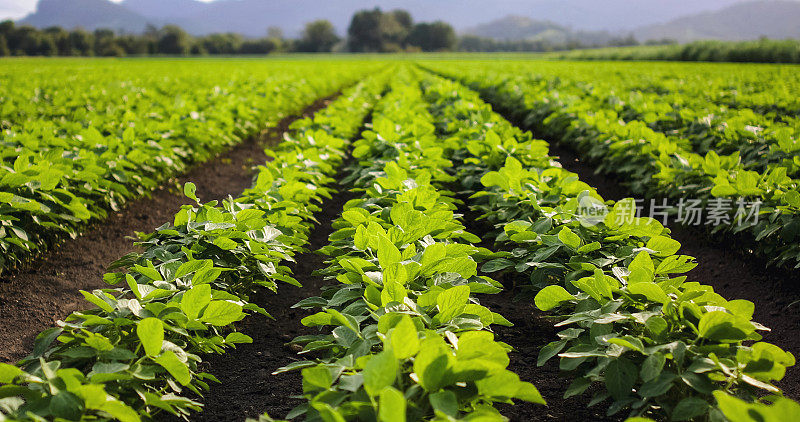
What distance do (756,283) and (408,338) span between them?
11.7 ft

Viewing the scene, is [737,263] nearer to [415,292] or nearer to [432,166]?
[432,166]

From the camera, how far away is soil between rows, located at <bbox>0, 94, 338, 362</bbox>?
320 cm

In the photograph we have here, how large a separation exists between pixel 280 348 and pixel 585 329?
1.64 meters

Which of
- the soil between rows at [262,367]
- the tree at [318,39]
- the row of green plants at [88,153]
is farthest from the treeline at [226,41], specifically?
the soil between rows at [262,367]

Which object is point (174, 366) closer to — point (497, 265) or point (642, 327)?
point (497, 265)

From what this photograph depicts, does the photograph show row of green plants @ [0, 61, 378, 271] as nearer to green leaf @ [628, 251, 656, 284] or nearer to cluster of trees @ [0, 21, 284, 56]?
green leaf @ [628, 251, 656, 284]

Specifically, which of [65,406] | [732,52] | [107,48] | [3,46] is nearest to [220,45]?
[107,48]

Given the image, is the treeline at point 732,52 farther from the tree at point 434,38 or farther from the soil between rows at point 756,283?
the tree at point 434,38

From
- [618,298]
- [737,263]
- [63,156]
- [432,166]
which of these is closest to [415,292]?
[618,298]

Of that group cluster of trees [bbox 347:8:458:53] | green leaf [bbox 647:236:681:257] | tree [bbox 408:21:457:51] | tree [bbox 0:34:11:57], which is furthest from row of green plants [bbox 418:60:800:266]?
tree [bbox 408:21:457:51]

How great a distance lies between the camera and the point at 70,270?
12.9 ft

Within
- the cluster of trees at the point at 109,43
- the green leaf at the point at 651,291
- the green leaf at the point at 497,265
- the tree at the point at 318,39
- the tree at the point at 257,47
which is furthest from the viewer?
the tree at the point at 318,39

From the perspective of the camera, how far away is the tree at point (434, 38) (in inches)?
3492

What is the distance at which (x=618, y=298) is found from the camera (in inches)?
82.0
